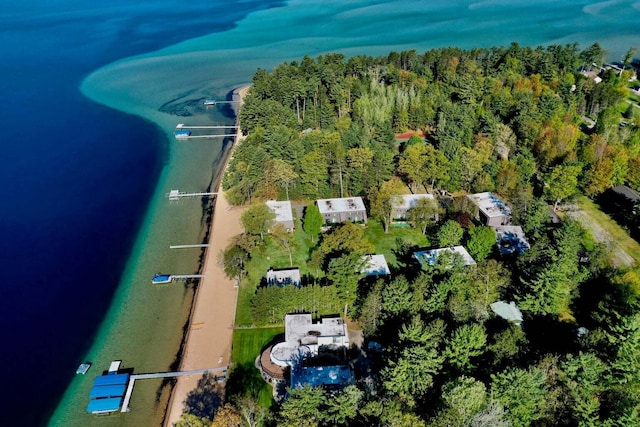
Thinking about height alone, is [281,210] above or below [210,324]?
above

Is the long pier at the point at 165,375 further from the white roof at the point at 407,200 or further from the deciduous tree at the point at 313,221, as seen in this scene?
the white roof at the point at 407,200

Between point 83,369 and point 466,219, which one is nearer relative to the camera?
point 83,369

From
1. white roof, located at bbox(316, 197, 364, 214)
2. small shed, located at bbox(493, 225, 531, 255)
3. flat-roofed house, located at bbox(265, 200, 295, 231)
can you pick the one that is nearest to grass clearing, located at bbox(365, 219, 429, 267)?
white roof, located at bbox(316, 197, 364, 214)

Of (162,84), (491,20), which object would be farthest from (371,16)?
(162,84)

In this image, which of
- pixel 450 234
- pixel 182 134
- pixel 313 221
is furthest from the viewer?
pixel 182 134

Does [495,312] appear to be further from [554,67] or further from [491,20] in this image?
[491,20]

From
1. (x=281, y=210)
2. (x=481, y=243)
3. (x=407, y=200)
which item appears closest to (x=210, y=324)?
(x=281, y=210)

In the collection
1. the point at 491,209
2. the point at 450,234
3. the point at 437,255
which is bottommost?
the point at 491,209

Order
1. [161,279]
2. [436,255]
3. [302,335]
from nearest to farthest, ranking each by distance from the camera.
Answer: [302,335] < [436,255] < [161,279]

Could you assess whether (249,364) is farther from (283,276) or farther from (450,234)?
(450,234)
